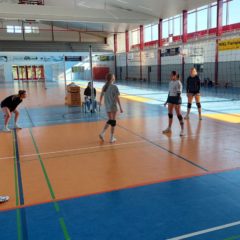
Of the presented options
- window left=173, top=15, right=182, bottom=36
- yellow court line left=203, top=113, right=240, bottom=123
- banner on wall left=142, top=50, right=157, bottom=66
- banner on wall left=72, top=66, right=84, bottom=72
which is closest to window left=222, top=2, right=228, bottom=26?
window left=173, top=15, right=182, bottom=36

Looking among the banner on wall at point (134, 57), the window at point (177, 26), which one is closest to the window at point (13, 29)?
the banner on wall at point (134, 57)

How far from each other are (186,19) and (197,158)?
22.0 metres

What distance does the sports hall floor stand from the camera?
11.0 ft

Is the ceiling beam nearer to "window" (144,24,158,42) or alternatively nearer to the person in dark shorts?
the person in dark shorts

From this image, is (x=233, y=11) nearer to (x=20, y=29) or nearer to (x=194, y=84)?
(x=194, y=84)

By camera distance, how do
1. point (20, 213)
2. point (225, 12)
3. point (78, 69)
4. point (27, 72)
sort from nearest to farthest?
1. point (20, 213)
2. point (225, 12)
3. point (78, 69)
4. point (27, 72)

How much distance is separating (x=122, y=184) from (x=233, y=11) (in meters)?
20.9

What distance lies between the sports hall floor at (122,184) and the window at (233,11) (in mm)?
15561

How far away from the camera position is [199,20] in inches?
999

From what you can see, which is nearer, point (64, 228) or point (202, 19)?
point (64, 228)

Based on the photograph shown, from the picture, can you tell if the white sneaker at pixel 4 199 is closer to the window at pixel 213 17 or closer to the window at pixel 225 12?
the window at pixel 225 12

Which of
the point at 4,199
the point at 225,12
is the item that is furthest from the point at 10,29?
the point at 4,199

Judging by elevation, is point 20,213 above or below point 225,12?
below

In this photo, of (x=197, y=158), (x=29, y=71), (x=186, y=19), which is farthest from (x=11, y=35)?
(x=197, y=158)
